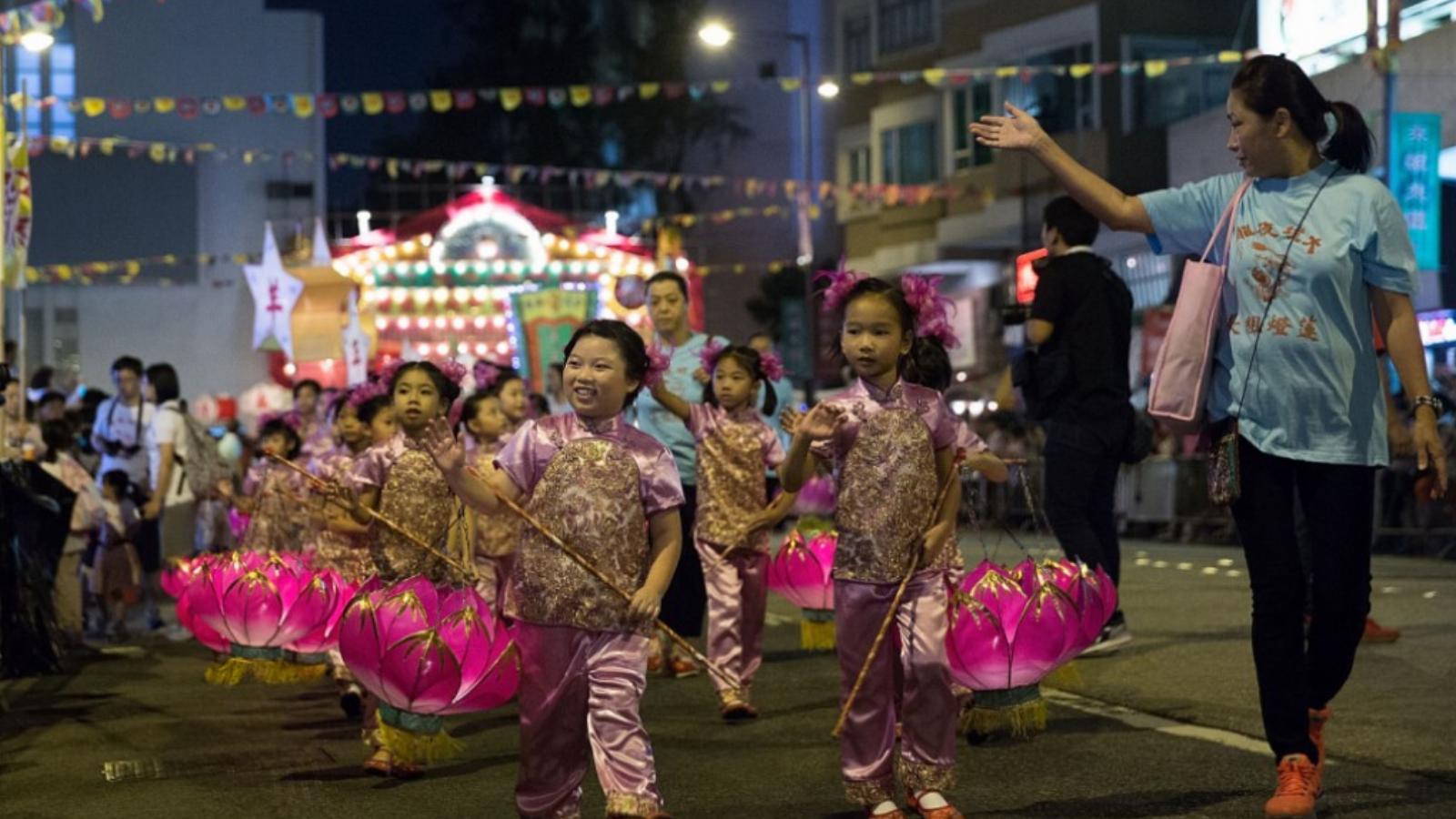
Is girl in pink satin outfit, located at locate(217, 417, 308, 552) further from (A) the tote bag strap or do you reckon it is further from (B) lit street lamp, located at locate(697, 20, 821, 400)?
(B) lit street lamp, located at locate(697, 20, 821, 400)

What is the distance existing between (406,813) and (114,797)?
1.15 meters

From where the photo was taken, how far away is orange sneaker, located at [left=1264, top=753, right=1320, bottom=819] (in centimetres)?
521

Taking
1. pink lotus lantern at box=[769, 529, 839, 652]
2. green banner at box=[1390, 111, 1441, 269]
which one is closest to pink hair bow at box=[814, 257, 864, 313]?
pink lotus lantern at box=[769, 529, 839, 652]

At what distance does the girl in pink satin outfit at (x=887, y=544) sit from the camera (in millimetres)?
5758

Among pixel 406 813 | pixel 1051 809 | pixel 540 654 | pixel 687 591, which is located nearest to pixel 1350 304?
pixel 1051 809

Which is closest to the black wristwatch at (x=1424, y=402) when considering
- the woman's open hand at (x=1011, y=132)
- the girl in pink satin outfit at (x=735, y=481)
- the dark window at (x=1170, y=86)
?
the woman's open hand at (x=1011, y=132)

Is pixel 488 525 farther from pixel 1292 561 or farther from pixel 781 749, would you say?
pixel 1292 561

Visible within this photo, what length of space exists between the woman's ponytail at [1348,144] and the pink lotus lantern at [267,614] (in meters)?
4.85

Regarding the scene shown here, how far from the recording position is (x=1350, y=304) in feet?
17.8

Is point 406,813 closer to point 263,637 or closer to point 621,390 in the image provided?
point 621,390

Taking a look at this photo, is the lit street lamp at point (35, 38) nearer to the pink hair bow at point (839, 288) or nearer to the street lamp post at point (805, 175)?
the pink hair bow at point (839, 288)

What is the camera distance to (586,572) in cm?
543

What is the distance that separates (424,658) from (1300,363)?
273 centimetres

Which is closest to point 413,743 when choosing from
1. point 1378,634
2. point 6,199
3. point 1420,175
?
point 1378,634
